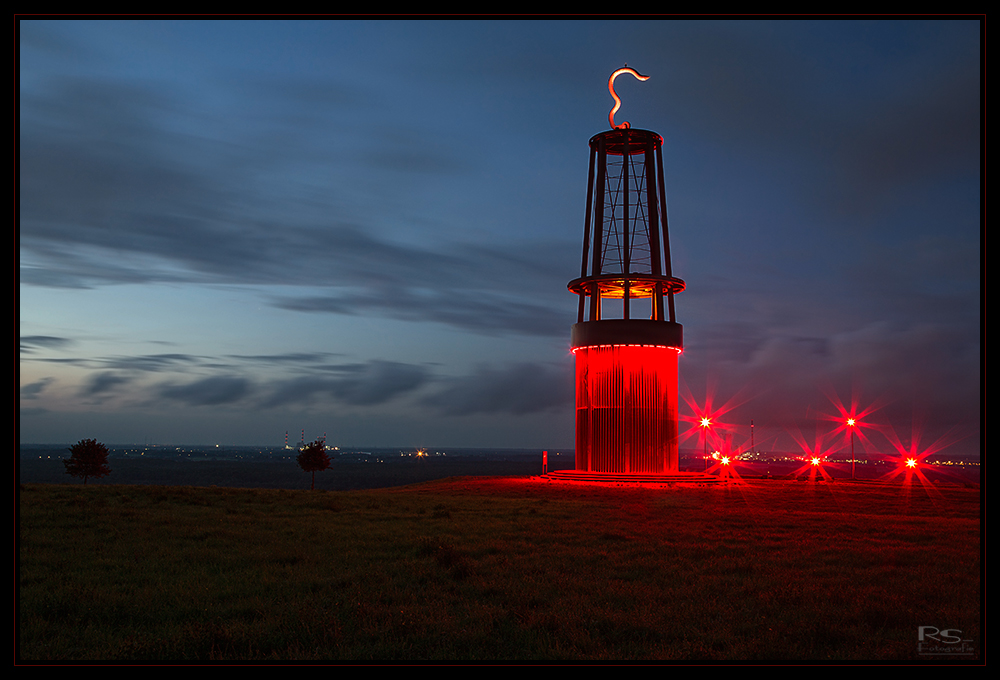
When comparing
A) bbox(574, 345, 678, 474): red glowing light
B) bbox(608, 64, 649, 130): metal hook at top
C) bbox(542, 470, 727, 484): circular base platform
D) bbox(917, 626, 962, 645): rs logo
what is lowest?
bbox(917, 626, 962, 645): rs logo

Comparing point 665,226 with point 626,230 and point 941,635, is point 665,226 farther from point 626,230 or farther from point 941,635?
point 941,635

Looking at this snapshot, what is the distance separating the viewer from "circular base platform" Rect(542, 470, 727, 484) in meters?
40.2

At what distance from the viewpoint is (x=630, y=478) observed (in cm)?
4044

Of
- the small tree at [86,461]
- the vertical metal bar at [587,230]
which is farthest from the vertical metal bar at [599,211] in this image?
the small tree at [86,461]

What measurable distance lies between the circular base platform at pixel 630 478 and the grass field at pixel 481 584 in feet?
54.9

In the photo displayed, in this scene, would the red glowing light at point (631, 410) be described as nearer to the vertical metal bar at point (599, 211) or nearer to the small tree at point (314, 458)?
the vertical metal bar at point (599, 211)

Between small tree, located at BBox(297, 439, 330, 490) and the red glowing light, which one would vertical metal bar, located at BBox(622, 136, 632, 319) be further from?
small tree, located at BBox(297, 439, 330, 490)

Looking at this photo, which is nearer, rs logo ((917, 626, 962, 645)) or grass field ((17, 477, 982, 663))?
grass field ((17, 477, 982, 663))

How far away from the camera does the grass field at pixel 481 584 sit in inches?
347

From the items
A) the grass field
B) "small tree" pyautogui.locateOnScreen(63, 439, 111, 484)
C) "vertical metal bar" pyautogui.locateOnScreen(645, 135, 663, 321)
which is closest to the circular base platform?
"vertical metal bar" pyautogui.locateOnScreen(645, 135, 663, 321)

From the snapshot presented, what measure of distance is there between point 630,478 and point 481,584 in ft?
97.4

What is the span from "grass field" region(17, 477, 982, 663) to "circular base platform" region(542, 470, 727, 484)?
659 inches
